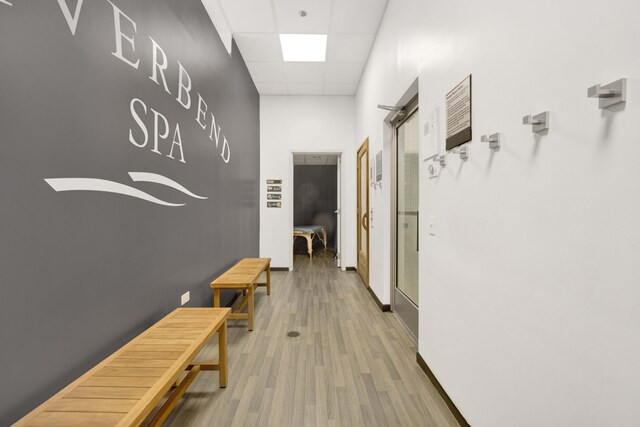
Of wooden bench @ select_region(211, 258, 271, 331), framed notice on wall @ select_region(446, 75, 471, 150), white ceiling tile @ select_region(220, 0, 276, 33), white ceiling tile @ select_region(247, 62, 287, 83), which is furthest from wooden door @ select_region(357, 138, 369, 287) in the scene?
framed notice on wall @ select_region(446, 75, 471, 150)

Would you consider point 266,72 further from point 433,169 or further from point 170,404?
point 170,404

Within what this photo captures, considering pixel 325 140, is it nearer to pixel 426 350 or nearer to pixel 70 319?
pixel 426 350

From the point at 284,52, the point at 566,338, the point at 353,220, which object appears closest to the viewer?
the point at 566,338

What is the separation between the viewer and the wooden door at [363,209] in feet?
14.5

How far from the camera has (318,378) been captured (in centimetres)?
214

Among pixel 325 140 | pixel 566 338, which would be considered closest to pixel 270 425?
pixel 566 338

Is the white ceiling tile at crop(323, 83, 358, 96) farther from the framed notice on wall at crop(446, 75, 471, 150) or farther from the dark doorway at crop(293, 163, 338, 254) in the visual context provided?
the dark doorway at crop(293, 163, 338, 254)

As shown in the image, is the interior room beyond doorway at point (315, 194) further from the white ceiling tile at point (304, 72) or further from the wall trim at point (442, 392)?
the wall trim at point (442, 392)

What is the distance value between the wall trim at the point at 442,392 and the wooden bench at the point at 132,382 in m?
1.45

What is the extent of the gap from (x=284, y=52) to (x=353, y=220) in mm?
2937

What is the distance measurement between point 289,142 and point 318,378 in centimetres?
435

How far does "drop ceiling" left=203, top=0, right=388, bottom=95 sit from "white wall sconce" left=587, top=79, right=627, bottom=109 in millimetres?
3105

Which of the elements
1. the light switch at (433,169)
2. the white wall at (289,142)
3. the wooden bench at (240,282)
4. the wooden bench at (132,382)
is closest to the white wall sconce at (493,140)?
the light switch at (433,169)

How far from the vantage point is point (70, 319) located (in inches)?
51.9
